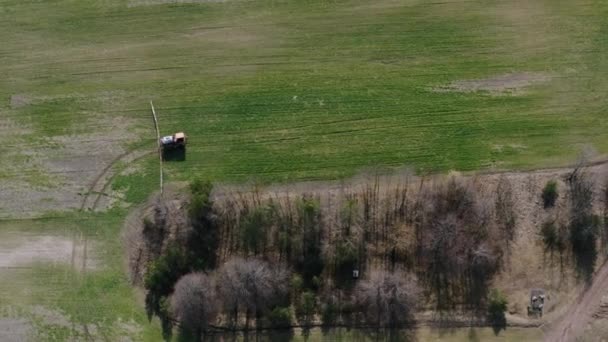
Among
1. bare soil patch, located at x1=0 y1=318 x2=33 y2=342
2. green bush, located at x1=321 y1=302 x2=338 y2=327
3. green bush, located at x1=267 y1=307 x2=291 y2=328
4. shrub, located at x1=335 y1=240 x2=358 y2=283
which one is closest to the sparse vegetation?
shrub, located at x1=335 y1=240 x2=358 y2=283

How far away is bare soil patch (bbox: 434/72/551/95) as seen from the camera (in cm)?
4816

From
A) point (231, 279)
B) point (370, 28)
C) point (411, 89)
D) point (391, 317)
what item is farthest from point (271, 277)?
point (370, 28)

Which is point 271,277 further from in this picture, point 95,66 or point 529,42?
point 529,42

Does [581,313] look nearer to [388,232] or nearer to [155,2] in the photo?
[388,232]

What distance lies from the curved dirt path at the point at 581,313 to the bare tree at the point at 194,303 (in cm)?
2602

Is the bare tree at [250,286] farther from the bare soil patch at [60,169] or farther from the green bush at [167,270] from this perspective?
the bare soil patch at [60,169]

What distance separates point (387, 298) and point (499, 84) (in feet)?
66.3

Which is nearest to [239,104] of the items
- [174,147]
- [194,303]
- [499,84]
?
[174,147]

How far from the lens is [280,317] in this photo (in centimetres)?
4375

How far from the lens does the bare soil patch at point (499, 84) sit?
158ft

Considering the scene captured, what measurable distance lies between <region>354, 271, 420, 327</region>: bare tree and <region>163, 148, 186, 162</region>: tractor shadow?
58.5 ft

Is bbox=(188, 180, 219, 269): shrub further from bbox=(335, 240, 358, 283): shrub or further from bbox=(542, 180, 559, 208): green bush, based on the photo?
bbox=(542, 180, 559, 208): green bush

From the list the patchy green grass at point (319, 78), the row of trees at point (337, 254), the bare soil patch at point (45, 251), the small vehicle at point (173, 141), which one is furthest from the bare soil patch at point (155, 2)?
the bare soil patch at point (45, 251)

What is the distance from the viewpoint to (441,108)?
157 feet
